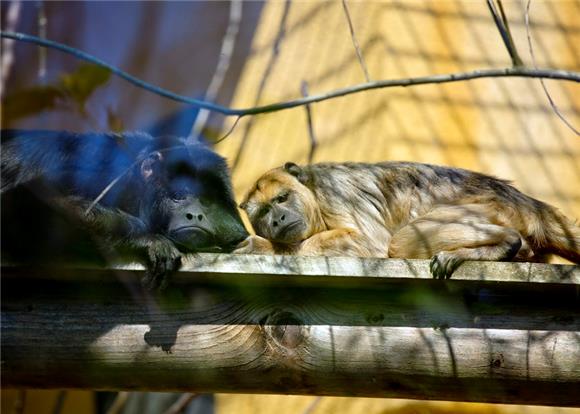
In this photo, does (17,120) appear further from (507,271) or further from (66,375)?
(507,271)

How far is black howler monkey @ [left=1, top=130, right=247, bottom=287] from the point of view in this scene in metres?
2.89

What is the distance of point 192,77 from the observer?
6.31 m

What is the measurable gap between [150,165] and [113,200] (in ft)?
1.02

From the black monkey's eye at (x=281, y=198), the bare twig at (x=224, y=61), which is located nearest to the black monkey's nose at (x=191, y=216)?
the black monkey's eye at (x=281, y=198)

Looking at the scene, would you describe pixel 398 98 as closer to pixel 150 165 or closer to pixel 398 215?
pixel 398 215

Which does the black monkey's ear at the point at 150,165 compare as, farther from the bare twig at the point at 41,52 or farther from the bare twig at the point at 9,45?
the bare twig at the point at 9,45

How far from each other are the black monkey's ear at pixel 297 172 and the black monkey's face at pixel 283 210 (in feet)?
0.06

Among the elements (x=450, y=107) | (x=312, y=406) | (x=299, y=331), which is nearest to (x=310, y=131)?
(x=450, y=107)

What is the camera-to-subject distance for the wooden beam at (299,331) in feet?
9.43

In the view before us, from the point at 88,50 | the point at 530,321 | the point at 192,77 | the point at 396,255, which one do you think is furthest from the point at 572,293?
the point at 88,50

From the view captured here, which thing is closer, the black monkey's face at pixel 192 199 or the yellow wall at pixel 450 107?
the black monkey's face at pixel 192 199

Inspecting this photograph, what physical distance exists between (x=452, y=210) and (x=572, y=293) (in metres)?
0.89

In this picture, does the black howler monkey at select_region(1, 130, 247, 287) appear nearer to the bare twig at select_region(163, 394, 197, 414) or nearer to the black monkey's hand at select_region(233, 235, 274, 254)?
the black monkey's hand at select_region(233, 235, 274, 254)

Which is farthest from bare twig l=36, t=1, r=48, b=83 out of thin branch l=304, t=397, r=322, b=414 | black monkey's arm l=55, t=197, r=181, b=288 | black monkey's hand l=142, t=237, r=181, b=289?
black monkey's hand l=142, t=237, r=181, b=289
